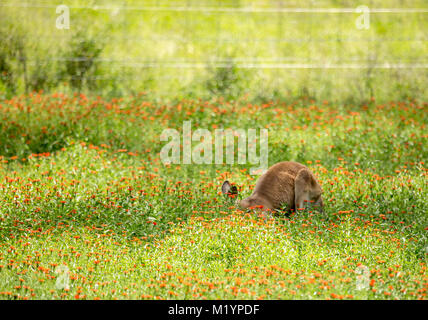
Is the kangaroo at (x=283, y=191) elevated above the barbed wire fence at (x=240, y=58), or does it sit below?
below

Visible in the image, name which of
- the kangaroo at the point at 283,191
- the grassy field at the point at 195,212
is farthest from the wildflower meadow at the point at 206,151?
the kangaroo at the point at 283,191

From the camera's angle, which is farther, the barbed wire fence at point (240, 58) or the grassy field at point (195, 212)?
the barbed wire fence at point (240, 58)

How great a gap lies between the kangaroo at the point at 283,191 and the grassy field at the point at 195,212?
24 centimetres

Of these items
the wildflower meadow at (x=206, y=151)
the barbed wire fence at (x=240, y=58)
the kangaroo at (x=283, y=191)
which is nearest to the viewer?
the wildflower meadow at (x=206, y=151)

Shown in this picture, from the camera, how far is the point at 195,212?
27.0 feet

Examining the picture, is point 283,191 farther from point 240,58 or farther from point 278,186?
point 240,58

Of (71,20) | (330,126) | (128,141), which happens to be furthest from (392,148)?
(71,20)

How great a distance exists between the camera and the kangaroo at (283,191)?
28.0ft

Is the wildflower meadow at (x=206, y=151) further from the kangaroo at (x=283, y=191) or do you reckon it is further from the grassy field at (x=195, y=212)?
the kangaroo at (x=283, y=191)

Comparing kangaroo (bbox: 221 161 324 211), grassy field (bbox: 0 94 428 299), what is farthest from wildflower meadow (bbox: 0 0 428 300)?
kangaroo (bbox: 221 161 324 211)

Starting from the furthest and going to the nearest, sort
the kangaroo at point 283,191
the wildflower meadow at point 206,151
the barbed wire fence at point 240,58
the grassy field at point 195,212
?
the barbed wire fence at point 240,58 → the kangaroo at point 283,191 → the wildflower meadow at point 206,151 → the grassy field at point 195,212
